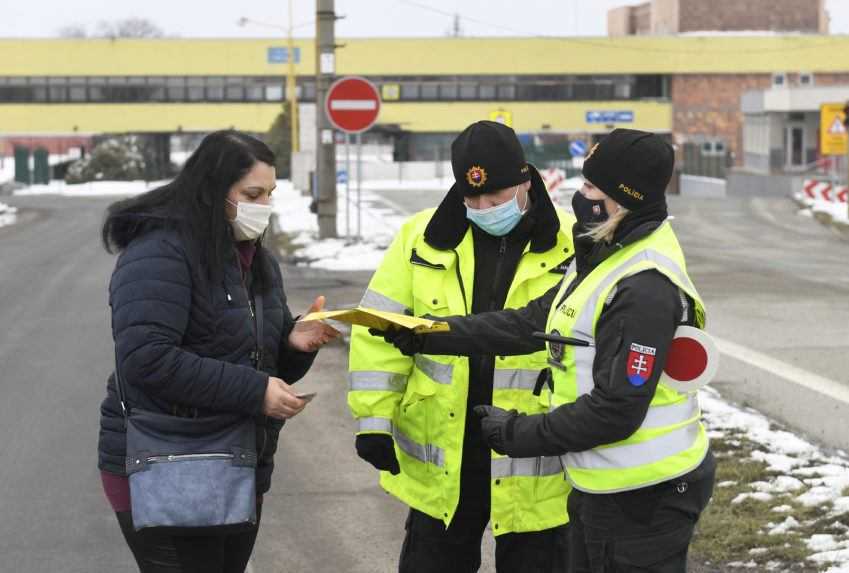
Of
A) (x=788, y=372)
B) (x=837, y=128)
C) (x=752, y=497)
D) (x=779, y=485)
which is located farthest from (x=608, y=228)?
(x=837, y=128)

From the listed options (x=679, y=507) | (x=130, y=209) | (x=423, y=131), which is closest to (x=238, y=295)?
(x=130, y=209)

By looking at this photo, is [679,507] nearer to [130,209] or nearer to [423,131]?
[130,209]

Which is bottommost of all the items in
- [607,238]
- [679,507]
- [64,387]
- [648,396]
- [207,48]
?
[64,387]

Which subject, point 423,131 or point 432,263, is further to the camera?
point 423,131

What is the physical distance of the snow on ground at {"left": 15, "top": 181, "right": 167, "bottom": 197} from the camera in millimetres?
57650

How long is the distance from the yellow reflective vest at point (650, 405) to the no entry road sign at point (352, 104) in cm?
1849

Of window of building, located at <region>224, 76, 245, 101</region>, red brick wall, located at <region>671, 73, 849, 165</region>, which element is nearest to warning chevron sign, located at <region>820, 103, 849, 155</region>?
red brick wall, located at <region>671, 73, 849, 165</region>

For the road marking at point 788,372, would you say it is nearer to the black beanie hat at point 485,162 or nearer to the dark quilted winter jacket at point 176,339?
the black beanie hat at point 485,162

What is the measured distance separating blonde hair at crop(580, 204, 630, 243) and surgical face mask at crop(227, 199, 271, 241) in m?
0.91

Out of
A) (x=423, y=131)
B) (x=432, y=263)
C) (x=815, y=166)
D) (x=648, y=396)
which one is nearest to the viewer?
(x=648, y=396)

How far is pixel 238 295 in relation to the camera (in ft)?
13.0

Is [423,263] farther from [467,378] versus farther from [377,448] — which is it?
[377,448]

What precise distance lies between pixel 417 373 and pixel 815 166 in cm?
5875

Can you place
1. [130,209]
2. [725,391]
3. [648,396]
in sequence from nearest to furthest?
1. [648,396]
2. [130,209]
3. [725,391]
